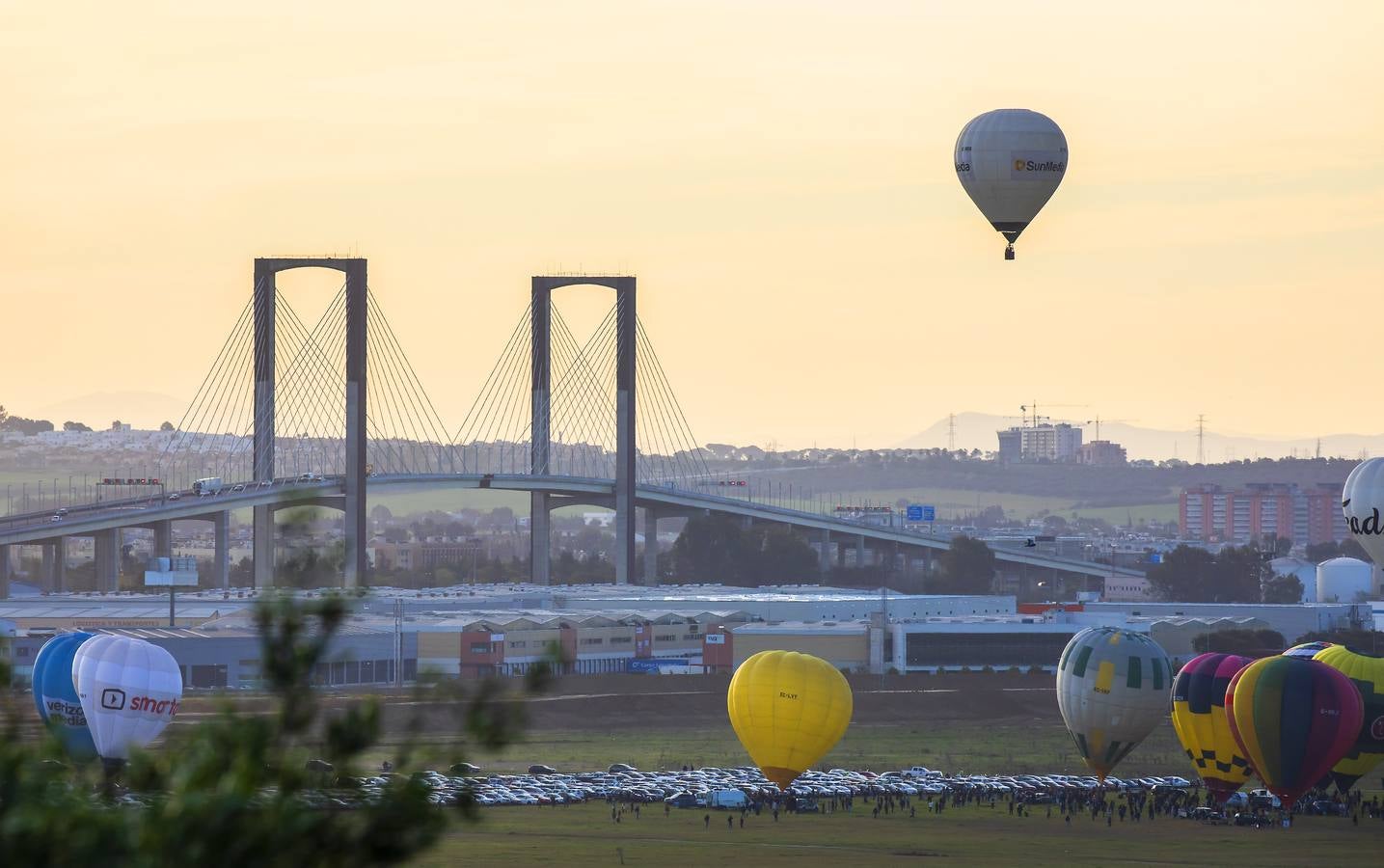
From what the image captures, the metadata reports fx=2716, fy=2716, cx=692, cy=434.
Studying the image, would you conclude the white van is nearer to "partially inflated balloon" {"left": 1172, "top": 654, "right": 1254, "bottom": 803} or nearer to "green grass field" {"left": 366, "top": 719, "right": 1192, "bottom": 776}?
"green grass field" {"left": 366, "top": 719, "right": 1192, "bottom": 776}

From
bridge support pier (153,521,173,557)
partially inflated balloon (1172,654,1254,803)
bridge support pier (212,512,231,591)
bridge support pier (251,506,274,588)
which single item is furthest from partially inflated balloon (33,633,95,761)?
bridge support pier (212,512,231,591)

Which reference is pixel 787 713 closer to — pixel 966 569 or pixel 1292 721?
pixel 1292 721

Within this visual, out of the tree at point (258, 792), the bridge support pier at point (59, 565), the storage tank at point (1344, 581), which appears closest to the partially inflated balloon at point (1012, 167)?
the tree at point (258, 792)

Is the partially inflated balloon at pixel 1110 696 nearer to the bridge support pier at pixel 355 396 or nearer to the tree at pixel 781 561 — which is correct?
the bridge support pier at pixel 355 396

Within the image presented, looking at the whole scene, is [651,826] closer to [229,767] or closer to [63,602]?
[229,767]

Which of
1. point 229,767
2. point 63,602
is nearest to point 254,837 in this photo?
point 229,767
